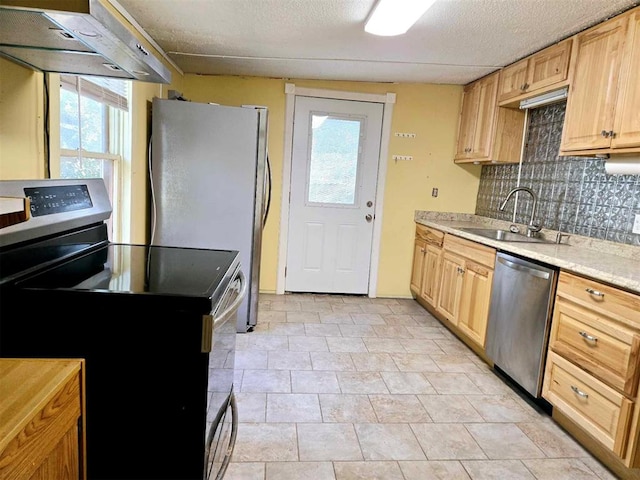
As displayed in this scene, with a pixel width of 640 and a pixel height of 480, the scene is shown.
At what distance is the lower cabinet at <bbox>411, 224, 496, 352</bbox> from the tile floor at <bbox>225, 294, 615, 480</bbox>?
0.23 meters

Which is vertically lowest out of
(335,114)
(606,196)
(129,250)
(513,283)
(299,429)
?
(299,429)

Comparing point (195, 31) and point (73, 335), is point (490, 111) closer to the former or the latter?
point (195, 31)

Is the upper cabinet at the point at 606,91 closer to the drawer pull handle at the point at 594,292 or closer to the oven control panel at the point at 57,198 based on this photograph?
the drawer pull handle at the point at 594,292

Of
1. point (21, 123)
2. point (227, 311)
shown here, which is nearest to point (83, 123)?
point (21, 123)

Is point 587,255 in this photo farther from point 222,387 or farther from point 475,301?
point 222,387

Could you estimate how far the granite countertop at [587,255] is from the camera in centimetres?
192

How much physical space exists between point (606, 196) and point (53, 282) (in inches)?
118

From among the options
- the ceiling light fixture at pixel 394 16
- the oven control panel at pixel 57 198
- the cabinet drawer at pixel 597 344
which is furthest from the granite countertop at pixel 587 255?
the oven control panel at pixel 57 198

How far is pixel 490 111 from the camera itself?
12.1 feet

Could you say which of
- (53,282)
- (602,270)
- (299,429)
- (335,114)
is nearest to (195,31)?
(335,114)

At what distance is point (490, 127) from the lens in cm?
369

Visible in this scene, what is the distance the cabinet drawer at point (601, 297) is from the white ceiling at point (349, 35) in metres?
1.43

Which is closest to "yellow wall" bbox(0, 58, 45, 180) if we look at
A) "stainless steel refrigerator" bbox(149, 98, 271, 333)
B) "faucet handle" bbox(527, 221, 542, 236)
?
"stainless steel refrigerator" bbox(149, 98, 271, 333)

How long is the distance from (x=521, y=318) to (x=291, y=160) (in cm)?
263
